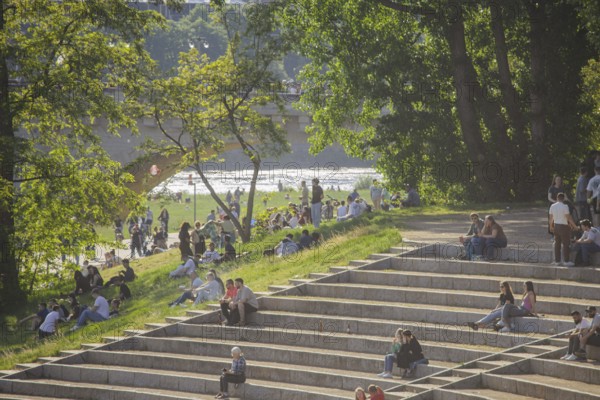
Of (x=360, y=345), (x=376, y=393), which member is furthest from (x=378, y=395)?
(x=360, y=345)

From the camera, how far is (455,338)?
20.6 m

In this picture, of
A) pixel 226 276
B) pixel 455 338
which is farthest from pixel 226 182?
pixel 455 338

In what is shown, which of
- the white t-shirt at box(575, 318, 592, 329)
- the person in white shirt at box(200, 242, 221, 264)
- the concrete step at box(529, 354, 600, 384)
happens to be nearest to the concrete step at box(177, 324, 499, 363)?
the concrete step at box(529, 354, 600, 384)

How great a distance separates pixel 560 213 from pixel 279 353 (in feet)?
20.0

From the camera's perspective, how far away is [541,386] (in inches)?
687

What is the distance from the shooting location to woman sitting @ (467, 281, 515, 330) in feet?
67.4

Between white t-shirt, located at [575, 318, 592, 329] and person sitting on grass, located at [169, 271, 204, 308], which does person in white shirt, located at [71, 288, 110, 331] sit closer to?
person sitting on grass, located at [169, 271, 204, 308]

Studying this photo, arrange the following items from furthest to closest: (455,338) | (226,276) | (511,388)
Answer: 1. (226,276)
2. (455,338)
3. (511,388)

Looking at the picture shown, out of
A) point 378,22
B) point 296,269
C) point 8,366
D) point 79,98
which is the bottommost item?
point 8,366

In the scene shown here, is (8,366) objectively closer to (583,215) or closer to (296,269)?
(296,269)

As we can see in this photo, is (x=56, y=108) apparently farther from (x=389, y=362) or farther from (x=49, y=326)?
(x=389, y=362)

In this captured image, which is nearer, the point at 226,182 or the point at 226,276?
the point at 226,276

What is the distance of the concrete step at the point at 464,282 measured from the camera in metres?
21.4

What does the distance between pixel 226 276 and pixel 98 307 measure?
3.29m
